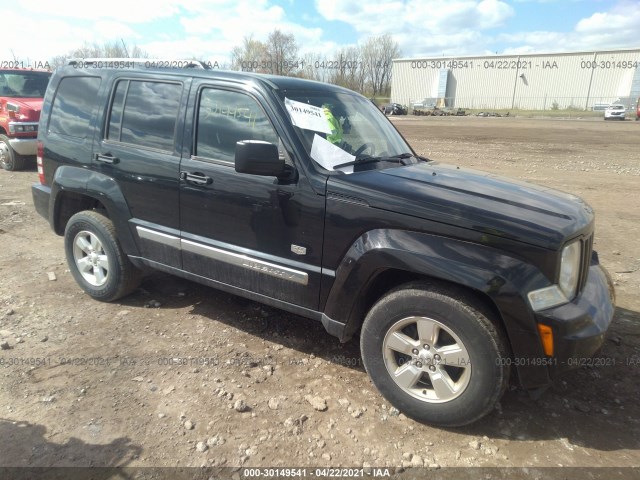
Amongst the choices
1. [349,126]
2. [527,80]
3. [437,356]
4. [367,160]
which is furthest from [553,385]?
[527,80]

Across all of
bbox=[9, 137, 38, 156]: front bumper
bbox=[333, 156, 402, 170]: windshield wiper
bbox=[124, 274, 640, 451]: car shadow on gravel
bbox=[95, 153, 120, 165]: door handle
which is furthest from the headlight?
bbox=[9, 137, 38, 156]: front bumper

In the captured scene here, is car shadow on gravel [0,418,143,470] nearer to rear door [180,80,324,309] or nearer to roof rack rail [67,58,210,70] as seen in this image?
rear door [180,80,324,309]

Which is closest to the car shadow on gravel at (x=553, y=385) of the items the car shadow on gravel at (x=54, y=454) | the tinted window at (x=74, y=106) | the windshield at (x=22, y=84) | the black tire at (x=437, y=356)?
the black tire at (x=437, y=356)

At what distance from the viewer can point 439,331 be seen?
8.63ft

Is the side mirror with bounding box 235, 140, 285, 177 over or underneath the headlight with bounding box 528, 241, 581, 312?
over

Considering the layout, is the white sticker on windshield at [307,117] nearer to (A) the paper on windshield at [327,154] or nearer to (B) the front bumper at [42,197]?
(A) the paper on windshield at [327,154]

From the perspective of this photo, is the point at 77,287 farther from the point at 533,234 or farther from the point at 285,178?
the point at 533,234

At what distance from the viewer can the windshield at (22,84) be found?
10023 mm

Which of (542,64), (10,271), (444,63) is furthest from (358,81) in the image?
(10,271)

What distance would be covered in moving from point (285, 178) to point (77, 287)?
2821 millimetres

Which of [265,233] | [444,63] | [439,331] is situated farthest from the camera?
[444,63]

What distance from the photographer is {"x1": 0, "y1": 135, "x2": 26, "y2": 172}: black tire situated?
9.78m

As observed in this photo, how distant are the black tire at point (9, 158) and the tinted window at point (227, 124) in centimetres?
856

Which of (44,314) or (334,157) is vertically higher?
(334,157)
